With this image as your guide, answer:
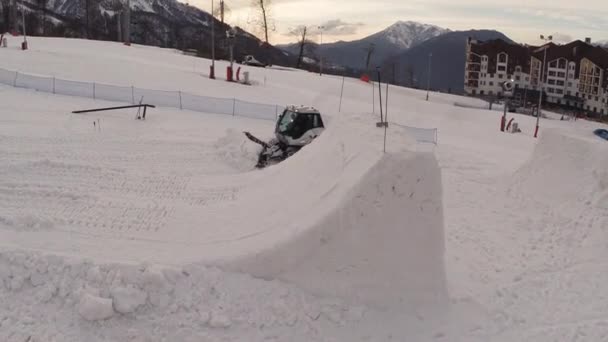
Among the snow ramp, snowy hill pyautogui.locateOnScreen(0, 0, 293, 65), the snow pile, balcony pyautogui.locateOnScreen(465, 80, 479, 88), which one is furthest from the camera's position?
balcony pyautogui.locateOnScreen(465, 80, 479, 88)

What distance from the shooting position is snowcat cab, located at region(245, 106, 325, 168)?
16953 millimetres

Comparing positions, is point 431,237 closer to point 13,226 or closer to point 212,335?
point 212,335

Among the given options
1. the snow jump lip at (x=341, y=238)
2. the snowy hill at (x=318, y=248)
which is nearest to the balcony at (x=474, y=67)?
the snowy hill at (x=318, y=248)

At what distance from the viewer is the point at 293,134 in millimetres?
17109

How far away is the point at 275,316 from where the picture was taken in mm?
7285

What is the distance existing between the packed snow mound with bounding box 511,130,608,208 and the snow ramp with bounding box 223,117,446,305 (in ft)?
17.7

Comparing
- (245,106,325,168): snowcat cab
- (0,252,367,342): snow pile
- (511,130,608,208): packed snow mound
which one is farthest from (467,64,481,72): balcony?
(0,252,367,342): snow pile

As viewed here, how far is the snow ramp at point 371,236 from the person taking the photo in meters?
7.73

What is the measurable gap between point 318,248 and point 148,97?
938 inches

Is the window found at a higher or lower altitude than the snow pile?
higher

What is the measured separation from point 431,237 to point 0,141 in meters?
14.9

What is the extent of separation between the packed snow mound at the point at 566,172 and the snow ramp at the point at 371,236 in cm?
539

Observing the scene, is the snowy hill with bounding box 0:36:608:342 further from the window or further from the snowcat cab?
the window

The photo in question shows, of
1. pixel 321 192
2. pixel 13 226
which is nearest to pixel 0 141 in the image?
pixel 13 226
